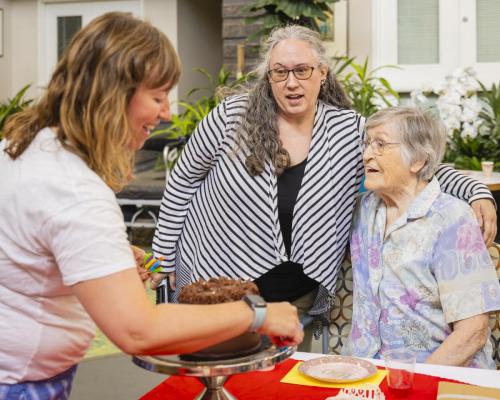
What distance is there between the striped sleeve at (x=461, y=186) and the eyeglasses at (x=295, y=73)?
481 millimetres

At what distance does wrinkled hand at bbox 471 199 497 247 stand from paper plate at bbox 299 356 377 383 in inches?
22.8

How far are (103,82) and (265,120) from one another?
3.80ft

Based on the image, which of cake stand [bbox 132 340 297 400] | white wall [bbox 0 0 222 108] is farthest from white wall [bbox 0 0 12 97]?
cake stand [bbox 132 340 297 400]

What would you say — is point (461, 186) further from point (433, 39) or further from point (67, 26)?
point (67, 26)

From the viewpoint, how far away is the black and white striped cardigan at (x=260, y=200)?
224cm

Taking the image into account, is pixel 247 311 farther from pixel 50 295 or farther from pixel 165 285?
pixel 165 285

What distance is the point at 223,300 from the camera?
1.31 metres

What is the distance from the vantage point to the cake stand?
1.18 m

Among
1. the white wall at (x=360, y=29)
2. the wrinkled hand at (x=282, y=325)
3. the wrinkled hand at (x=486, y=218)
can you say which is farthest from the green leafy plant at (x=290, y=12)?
the wrinkled hand at (x=282, y=325)

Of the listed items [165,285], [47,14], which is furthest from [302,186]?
[47,14]

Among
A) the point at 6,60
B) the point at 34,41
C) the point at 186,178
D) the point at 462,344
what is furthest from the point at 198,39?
the point at 462,344

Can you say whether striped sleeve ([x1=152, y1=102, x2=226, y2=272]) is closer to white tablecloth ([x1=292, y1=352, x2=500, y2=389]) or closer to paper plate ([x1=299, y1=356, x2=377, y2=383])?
paper plate ([x1=299, y1=356, x2=377, y2=383])

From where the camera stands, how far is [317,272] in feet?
7.32

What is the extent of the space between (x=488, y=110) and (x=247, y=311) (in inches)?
187
